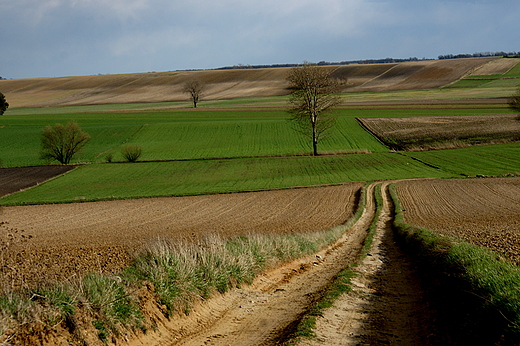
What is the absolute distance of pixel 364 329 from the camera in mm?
8234

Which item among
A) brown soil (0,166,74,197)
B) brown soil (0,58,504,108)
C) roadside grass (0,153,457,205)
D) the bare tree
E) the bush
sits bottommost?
roadside grass (0,153,457,205)

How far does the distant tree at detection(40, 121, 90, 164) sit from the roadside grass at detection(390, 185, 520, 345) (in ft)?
179

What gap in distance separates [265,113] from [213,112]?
12.6 m

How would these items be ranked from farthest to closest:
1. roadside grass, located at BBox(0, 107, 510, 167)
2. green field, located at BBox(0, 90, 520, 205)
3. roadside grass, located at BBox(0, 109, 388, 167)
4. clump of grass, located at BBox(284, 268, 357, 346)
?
roadside grass, located at BBox(0, 107, 510, 167)
roadside grass, located at BBox(0, 109, 388, 167)
green field, located at BBox(0, 90, 520, 205)
clump of grass, located at BBox(284, 268, 357, 346)

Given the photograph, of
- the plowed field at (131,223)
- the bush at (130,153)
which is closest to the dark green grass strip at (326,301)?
→ the plowed field at (131,223)

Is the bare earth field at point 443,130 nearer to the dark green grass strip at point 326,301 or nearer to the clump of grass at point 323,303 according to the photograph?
the dark green grass strip at point 326,301

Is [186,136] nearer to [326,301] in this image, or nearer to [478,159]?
[478,159]

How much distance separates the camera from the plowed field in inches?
465

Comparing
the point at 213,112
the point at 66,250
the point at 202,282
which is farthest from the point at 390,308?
the point at 213,112

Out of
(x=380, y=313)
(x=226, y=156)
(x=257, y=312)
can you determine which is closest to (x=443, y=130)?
(x=226, y=156)

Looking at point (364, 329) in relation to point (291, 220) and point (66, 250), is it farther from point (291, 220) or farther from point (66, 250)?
point (291, 220)

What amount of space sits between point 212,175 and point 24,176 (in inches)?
817

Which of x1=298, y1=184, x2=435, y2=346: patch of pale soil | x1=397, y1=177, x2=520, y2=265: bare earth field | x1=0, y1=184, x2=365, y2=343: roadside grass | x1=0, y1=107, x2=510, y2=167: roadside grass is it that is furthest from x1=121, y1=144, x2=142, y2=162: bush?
x1=298, y1=184, x2=435, y2=346: patch of pale soil

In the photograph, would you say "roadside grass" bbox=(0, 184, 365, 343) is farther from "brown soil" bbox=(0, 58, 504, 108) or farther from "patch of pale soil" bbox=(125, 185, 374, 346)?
"brown soil" bbox=(0, 58, 504, 108)
